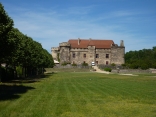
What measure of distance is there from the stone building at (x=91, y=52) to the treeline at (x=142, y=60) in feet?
19.1

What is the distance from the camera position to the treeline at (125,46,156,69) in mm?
80162

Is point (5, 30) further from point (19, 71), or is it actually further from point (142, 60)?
point (142, 60)

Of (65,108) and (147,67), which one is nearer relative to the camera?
(65,108)

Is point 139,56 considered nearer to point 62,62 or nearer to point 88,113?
point 62,62

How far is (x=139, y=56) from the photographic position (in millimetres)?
159125

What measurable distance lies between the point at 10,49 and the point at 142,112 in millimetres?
13731

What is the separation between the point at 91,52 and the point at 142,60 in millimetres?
18750

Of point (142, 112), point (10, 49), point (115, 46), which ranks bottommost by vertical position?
point (142, 112)

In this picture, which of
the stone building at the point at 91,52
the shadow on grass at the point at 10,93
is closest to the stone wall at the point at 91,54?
the stone building at the point at 91,52

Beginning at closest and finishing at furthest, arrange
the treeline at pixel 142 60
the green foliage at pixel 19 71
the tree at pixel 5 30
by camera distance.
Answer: the tree at pixel 5 30 < the green foliage at pixel 19 71 < the treeline at pixel 142 60

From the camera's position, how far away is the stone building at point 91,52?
88.6m

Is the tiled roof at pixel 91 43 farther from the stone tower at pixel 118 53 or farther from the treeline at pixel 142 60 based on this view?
the treeline at pixel 142 60

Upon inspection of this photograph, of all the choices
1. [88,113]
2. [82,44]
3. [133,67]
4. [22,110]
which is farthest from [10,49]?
[82,44]

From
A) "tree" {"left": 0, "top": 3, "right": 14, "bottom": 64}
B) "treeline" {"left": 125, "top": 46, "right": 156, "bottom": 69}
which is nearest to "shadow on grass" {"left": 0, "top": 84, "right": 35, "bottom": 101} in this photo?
"tree" {"left": 0, "top": 3, "right": 14, "bottom": 64}
